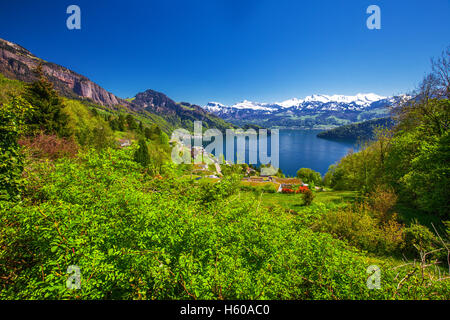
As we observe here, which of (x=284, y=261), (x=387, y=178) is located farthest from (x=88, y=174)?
(x=387, y=178)

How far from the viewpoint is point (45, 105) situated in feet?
66.1

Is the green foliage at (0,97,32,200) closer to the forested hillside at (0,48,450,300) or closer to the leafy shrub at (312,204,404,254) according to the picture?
the forested hillside at (0,48,450,300)

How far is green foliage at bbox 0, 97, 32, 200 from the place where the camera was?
14.4 feet

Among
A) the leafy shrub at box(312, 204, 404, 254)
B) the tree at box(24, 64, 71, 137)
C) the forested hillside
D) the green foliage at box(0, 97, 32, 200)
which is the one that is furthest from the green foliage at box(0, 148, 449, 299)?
the tree at box(24, 64, 71, 137)

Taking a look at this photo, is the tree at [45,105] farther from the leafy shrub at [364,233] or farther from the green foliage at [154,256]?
the leafy shrub at [364,233]

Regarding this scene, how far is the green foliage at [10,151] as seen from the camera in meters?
4.39

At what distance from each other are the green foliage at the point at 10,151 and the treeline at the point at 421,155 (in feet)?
65.3

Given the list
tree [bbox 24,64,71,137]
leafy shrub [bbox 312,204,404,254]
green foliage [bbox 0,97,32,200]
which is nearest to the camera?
green foliage [bbox 0,97,32,200]

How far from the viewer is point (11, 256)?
10.5 ft


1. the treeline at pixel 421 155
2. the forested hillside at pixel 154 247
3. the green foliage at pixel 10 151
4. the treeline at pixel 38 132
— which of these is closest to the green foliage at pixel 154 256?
the forested hillside at pixel 154 247

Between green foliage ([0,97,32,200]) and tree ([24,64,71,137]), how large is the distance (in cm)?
2052

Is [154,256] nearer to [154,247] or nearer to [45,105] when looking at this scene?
[154,247]
